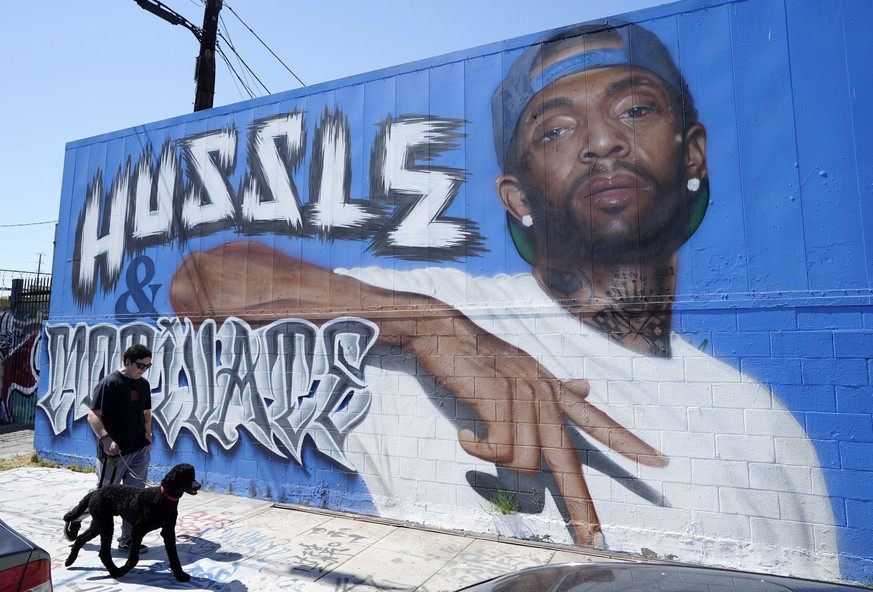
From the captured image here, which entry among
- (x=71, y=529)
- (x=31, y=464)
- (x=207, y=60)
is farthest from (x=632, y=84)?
(x=31, y=464)

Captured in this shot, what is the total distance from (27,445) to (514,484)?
943 cm

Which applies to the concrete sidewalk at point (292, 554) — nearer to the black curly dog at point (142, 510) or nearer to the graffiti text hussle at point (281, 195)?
the black curly dog at point (142, 510)

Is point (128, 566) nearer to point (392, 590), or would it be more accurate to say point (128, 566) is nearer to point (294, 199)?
point (392, 590)

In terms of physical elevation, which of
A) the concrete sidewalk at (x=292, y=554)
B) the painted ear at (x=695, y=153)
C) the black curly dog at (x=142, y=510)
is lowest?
the concrete sidewalk at (x=292, y=554)

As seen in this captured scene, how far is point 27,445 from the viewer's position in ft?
33.0

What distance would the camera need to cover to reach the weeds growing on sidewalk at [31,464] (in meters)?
8.28

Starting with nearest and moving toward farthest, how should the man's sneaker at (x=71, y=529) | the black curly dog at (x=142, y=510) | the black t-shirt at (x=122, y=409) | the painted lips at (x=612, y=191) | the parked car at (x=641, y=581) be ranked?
the parked car at (x=641, y=581) < the black curly dog at (x=142, y=510) < the man's sneaker at (x=71, y=529) < the black t-shirt at (x=122, y=409) < the painted lips at (x=612, y=191)

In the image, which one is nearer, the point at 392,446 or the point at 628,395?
the point at 628,395

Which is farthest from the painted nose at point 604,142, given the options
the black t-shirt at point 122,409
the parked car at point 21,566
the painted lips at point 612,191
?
the parked car at point 21,566

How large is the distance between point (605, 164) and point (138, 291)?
6.83 m

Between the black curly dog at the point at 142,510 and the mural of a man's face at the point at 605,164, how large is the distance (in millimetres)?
3980

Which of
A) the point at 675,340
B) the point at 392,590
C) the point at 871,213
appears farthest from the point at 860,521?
the point at 392,590

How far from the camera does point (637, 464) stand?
16.6 feet

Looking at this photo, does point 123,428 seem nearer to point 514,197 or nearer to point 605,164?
point 514,197
